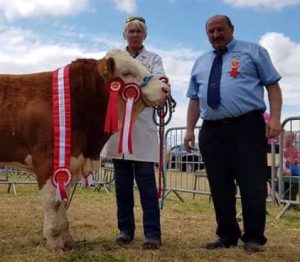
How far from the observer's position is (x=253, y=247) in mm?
5090

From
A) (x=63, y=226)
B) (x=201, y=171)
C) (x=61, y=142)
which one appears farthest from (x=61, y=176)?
(x=201, y=171)

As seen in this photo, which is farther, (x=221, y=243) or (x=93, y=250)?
(x=221, y=243)

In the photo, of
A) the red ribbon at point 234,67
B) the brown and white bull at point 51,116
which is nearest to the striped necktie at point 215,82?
the red ribbon at point 234,67

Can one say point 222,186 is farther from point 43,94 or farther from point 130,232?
point 43,94

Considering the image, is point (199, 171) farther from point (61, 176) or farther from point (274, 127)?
point (61, 176)

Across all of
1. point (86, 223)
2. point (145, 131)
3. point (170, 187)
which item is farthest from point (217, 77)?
point (170, 187)

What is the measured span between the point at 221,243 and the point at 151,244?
710 millimetres

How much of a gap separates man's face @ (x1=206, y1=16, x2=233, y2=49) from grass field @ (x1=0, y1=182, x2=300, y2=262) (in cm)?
202

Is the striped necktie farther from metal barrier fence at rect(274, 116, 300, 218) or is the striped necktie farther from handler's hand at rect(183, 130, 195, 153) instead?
metal barrier fence at rect(274, 116, 300, 218)

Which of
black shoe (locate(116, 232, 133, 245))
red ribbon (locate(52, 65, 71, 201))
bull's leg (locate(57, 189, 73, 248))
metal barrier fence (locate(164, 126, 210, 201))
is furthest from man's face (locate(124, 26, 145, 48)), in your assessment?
metal barrier fence (locate(164, 126, 210, 201))

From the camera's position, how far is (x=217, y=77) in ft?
16.8

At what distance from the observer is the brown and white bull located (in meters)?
4.92

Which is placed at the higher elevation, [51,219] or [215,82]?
[215,82]

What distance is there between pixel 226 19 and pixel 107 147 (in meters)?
1.76
